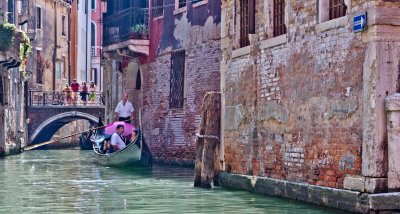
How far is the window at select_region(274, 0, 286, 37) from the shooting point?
45.3ft

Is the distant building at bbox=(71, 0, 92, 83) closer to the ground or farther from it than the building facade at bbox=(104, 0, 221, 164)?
farther from it

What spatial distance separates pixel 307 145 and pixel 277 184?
1.10 metres

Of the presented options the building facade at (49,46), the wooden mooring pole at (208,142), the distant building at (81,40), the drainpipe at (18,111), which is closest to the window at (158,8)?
the wooden mooring pole at (208,142)

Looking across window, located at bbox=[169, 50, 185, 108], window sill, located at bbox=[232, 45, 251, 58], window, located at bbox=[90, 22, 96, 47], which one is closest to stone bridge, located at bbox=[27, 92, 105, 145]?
window, located at bbox=[90, 22, 96, 47]

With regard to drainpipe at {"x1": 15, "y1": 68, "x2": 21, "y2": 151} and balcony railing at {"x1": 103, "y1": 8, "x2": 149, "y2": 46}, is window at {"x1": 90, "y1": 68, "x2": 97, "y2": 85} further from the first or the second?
balcony railing at {"x1": 103, "y1": 8, "x2": 149, "y2": 46}

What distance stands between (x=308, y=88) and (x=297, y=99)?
0.40 metres

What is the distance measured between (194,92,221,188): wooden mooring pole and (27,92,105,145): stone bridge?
24.2 meters

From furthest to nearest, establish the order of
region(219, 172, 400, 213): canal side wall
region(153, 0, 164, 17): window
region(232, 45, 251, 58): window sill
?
region(153, 0, 164, 17): window → region(232, 45, 251, 58): window sill → region(219, 172, 400, 213): canal side wall

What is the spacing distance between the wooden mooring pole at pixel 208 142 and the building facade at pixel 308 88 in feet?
0.55

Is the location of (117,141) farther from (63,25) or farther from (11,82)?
(63,25)

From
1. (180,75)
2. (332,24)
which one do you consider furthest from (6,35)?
(332,24)

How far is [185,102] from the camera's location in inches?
890

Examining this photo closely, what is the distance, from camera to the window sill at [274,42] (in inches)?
534

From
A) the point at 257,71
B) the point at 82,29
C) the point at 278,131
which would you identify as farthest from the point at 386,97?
the point at 82,29
